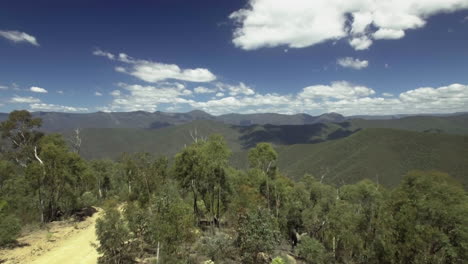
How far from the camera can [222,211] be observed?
4091 cm

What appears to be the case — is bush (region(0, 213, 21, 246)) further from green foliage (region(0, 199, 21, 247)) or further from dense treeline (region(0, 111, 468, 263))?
dense treeline (region(0, 111, 468, 263))

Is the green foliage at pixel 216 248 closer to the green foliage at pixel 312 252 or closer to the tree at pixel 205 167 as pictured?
the tree at pixel 205 167

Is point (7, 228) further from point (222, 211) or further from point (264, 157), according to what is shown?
point (264, 157)

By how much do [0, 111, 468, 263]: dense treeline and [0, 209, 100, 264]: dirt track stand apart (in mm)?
2305

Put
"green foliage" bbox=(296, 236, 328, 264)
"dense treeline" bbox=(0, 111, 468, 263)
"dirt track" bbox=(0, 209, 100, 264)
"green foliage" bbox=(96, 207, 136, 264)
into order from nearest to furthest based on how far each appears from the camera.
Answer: "green foliage" bbox=(96, 207, 136, 264)
"dense treeline" bbox=(0, 111, 468, 263)
"dirt track" bbox=(0, 209, 100, 264)
"green foliage" bbox=(296, 236, 328, 264)

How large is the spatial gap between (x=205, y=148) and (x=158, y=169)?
44.1 ft

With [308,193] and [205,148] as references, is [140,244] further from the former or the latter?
[308,193]

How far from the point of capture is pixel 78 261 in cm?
2464

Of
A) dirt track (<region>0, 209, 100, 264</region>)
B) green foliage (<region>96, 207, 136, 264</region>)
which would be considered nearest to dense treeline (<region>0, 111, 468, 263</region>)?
green foliage (<region>96, 207, 136, 264</region>)

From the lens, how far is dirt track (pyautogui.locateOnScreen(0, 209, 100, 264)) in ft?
82.1

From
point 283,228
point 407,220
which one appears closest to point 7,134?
point 283,228

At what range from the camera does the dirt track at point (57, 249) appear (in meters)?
25.0

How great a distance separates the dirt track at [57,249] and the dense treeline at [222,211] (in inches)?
90.7

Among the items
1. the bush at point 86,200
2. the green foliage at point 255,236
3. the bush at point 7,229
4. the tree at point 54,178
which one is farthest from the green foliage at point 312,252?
the bush at point 86,200
